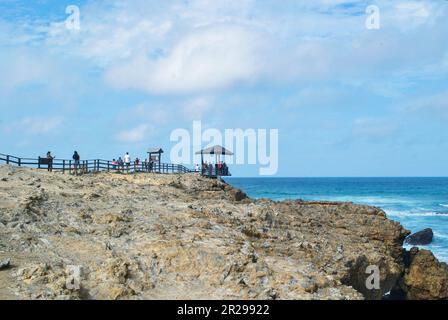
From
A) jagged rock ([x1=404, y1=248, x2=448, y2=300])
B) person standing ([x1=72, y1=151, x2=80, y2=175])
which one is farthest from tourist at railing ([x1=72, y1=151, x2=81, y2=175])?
jagged rock ([x1=404, y1=248, x2=448, y2=300])

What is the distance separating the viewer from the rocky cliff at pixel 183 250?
11852 millimetres

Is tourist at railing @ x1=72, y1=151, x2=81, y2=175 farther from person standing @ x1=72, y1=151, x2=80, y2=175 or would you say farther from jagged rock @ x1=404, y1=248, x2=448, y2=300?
jagged rock @ x1=404, y1=248, x2=448, y2=300

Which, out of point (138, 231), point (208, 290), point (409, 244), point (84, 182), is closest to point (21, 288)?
point (208, 290)

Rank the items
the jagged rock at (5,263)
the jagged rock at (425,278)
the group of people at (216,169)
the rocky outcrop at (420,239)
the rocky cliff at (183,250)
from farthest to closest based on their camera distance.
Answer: the group of people at (216,169), the rocky outcrop at (420,239), the jagged rock at (425,278), the rocky cliff at (183,250), the jagged rock at (5,263)

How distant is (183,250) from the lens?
13633 millimetres

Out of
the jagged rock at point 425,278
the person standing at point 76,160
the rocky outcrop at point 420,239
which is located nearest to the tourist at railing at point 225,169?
the person standing at point 76,160

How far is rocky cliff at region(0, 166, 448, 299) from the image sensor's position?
11.9m

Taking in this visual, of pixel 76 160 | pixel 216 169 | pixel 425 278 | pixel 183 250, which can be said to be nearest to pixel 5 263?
pixel 183 250

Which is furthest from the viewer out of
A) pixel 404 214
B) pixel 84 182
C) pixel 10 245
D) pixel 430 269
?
pixel 404 214

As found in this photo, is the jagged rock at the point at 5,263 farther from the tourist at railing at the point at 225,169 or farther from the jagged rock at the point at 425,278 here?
the tourist at railing at the point at 225,169

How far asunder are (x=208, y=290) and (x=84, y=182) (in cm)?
1614
